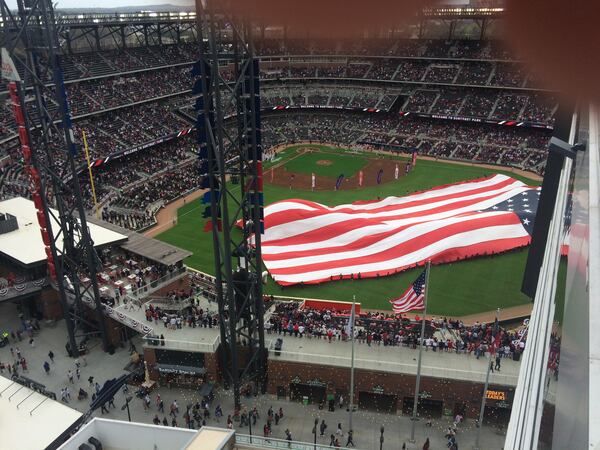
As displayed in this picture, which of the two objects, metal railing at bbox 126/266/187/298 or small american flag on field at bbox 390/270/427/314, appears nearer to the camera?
small american flag on field at bbox 390/270/427/314

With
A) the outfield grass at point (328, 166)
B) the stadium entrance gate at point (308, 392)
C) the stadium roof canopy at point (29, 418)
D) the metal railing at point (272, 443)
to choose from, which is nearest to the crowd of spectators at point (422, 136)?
the outfield grass at point (328, 166)

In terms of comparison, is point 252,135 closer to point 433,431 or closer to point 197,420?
point 197,420

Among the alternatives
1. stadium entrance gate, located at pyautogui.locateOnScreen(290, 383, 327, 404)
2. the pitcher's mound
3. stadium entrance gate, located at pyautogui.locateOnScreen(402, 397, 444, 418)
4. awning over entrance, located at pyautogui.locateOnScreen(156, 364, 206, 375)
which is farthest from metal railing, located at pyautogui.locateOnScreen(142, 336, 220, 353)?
the pitcher's mound

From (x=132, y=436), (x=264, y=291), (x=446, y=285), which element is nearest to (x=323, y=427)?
(x=132, y=436)

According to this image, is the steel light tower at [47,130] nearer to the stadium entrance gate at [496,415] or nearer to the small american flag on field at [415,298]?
the small american flag on field at [415,298]

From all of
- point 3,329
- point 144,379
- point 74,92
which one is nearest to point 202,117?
point 144,379

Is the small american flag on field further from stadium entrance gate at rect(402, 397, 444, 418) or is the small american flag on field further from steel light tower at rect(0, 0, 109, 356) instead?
steel light tower at rect(0, 0, 109, 356)
